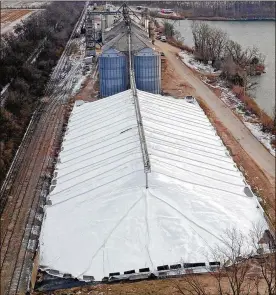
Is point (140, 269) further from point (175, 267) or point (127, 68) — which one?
point (127, 68)

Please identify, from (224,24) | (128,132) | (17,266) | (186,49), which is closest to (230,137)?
(128,132)

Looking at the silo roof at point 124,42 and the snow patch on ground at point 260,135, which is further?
the silo roof at point 124,42

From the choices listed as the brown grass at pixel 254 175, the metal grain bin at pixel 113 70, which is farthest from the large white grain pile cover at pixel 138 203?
the metal grain bin at pixel 113 70

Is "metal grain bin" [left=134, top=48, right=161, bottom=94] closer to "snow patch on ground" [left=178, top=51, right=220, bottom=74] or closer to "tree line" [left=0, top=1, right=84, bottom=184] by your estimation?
"tree line" [left=0, top=1, right=84, bottom=184]

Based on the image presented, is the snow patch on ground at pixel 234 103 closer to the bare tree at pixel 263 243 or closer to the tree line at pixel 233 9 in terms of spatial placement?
the bare tree at pixel 263 243

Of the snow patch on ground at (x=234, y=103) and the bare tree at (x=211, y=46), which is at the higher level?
the bare tree at (x=211, y=46)

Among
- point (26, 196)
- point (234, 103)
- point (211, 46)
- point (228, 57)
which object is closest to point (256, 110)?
point (234, 103)
